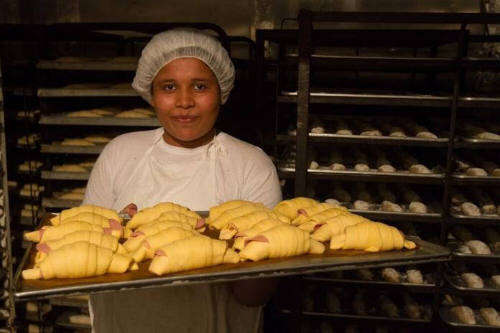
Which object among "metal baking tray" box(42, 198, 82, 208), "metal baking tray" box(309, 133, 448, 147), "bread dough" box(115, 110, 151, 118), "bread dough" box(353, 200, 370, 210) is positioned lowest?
"metal baking tray" box(42, 198, 82, 208)

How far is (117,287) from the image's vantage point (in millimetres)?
1051

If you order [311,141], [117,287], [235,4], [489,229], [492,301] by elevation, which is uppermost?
[235,4]

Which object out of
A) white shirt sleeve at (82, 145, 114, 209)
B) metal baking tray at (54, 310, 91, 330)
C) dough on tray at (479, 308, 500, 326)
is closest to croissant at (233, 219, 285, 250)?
white shirt sleeve at (82, 145, 114, 209)

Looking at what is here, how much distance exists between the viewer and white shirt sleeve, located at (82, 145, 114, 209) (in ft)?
6.23

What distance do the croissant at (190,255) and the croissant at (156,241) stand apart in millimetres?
33

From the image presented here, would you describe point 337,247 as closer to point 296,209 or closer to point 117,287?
point 296,209

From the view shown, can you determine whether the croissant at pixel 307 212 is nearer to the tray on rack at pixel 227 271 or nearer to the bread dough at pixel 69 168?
the tray on rack at pixel 227 271

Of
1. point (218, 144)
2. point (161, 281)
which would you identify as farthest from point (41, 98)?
point (161, 281)

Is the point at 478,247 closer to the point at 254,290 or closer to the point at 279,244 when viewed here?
the point at 254,290

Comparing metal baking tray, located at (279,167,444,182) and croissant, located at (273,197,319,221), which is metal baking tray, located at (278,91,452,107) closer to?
metal baking tray, located at (279,167,444,182)

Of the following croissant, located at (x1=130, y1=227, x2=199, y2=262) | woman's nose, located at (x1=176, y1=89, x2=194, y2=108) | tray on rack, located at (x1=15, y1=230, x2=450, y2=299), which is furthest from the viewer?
woman's nose, located at (x1=176, y1=89, x2=194, y2=108)

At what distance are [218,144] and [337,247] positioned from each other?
2.52 ft

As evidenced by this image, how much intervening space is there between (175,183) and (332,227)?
71 centimetres

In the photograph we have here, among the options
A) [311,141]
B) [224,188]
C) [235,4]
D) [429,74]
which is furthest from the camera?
[235,4]
